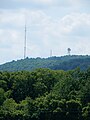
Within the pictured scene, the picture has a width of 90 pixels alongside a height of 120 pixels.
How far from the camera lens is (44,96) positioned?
3322 inches

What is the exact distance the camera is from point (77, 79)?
85875 mm

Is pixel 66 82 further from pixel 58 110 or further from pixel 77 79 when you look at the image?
pixel 58 110

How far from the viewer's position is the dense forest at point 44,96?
72438mm

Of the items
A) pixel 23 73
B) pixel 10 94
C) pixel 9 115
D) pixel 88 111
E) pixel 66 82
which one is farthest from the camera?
pixel 23 73

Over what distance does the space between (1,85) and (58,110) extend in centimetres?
2246

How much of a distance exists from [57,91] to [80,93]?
4.16 metres

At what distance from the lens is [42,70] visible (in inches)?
3848

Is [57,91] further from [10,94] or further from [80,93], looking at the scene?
[10,94]

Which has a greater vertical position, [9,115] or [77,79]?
[77,79]

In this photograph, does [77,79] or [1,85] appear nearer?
[77,79]

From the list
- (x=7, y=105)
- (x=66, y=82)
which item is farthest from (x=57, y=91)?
(x=7, y=105)

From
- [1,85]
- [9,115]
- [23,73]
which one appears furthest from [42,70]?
[9,115]

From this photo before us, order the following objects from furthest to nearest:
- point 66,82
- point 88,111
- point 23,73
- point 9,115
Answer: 1. point 23,73
2. point 66,82
3. point 9,115
4. point 88,111

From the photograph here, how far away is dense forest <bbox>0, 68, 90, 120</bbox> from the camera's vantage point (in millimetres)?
72438
